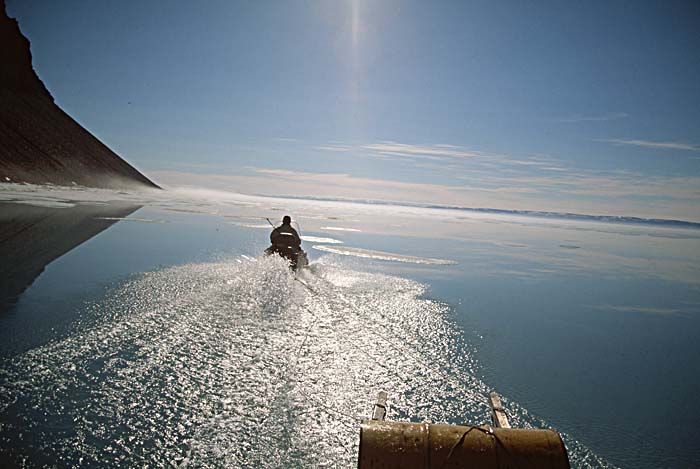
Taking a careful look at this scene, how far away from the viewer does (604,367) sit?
809 centimetres

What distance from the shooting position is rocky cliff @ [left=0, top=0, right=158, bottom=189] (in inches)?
2712

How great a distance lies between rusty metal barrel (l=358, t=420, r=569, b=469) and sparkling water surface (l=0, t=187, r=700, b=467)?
4.43ft

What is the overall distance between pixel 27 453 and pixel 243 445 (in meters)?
1.94

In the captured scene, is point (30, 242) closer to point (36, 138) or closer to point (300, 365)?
point (300, 365)

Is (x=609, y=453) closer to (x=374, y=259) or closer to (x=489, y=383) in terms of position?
(x=489, y=383)

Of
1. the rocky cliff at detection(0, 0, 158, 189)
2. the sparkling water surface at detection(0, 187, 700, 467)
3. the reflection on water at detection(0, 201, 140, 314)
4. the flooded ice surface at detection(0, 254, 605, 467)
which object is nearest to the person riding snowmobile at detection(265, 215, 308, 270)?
the sparkling water surface at detection(0, 187, 700, 467)

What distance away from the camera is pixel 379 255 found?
2120 centimetres

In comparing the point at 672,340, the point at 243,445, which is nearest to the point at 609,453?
the point at 243,445

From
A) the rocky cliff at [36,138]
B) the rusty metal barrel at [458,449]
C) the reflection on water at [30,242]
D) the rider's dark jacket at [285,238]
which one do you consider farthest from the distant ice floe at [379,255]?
the rocky cliff at [36,138]

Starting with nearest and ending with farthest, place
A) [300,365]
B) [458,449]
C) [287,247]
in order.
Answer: [458,449], [300,365], [287,247]

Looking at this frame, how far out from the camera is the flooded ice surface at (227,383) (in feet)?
14.4

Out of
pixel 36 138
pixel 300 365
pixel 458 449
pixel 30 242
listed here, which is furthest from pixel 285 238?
pixel 36 138

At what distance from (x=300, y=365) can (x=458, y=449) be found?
149 inches

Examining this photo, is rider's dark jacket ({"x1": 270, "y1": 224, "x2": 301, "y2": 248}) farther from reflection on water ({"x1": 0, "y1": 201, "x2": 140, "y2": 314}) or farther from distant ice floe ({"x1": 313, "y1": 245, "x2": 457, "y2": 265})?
reflection on water ({"x1": 0, "y1": 201, "x2": 140, "y2": 314})
